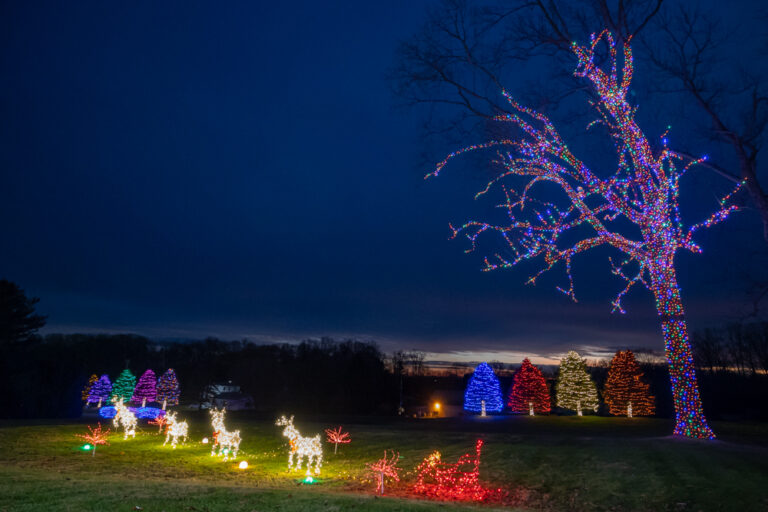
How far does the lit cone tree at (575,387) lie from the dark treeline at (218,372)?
76.0 ft

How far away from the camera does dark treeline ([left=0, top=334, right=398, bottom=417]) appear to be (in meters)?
29.9

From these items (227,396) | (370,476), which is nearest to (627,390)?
(370,476)

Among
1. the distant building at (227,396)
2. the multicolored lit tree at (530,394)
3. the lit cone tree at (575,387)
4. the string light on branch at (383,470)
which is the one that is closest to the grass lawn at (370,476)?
the string light on branch at (383,470)

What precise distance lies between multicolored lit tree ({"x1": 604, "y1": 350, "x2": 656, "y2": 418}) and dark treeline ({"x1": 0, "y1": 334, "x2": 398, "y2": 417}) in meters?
→ 25.4

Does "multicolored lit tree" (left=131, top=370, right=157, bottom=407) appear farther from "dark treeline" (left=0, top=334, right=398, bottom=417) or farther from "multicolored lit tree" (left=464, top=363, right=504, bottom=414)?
"multicolored lit tree" (left=464, top=363, right=504, bottom=414)

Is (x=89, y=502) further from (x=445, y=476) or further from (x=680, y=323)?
(x=680, y=323)

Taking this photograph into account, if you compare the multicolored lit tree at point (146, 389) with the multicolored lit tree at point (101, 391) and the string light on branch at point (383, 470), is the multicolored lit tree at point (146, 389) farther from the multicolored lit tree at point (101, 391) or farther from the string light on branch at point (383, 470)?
the string light on branch at point (383, 470)

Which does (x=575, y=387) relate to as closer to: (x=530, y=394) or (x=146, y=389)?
(x=530, y=394)

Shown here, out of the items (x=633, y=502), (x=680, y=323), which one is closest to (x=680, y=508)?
(x=633, y=502)

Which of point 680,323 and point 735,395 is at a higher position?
point 680,323

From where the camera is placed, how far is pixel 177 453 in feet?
47.4

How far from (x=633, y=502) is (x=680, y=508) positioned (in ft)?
2.33

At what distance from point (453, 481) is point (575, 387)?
26.1m

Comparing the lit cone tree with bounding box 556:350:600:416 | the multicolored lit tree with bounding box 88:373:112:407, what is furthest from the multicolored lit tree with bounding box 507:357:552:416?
the multicolored lit tree with bounding box 88:373:112:407
